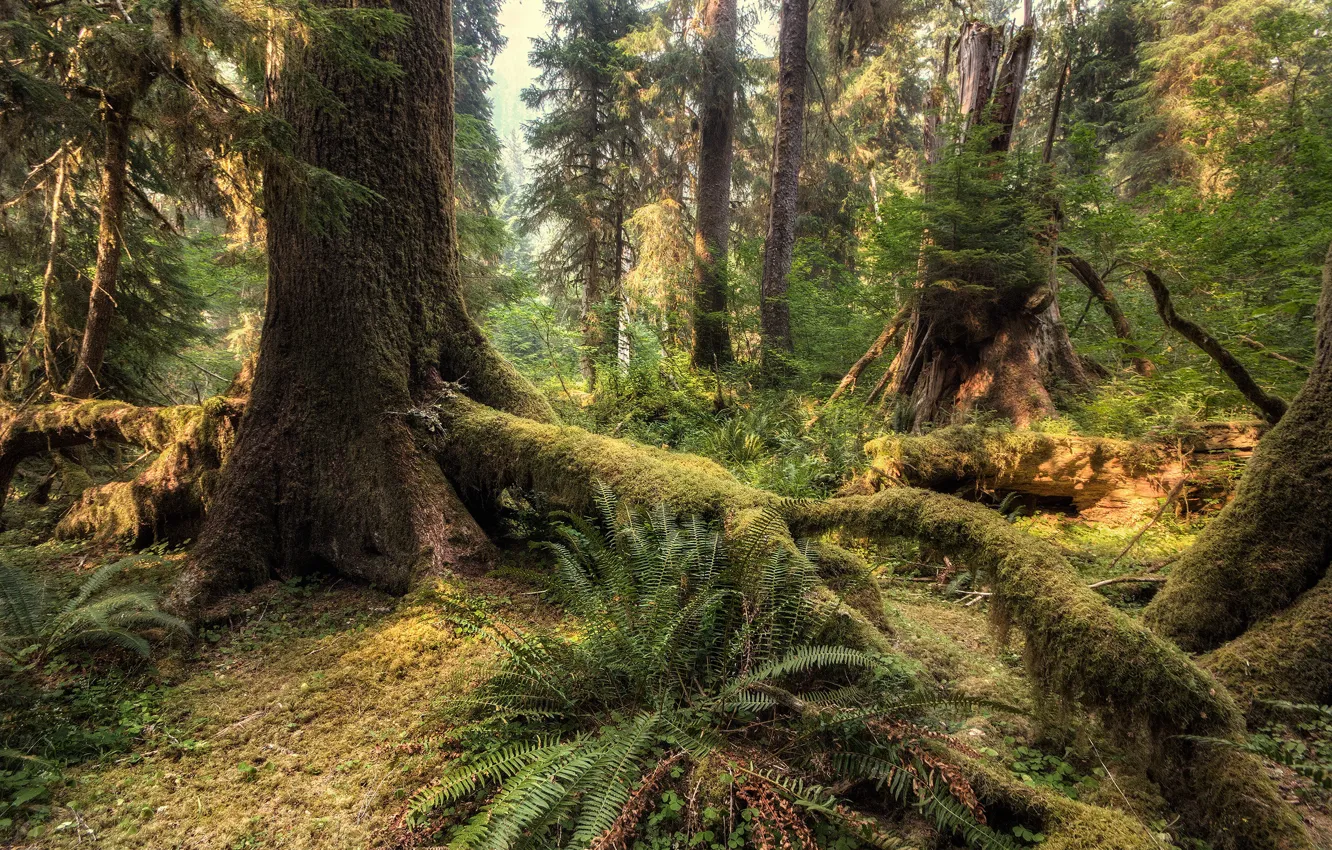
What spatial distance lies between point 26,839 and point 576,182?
16978 mm

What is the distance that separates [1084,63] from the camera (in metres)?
15.0

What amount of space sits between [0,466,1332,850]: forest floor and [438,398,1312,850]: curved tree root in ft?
0.66

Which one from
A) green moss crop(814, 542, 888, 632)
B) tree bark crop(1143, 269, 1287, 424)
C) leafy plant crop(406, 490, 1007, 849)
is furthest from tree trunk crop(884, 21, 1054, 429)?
leafy plant crop(406, 490, 1007, 849)

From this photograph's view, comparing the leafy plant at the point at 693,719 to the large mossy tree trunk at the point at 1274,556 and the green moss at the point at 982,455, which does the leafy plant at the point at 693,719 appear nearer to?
the large mossy tree trunk at the point at 1274,556

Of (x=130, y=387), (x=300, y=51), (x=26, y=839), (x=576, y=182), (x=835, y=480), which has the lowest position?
(x=26, y=839)

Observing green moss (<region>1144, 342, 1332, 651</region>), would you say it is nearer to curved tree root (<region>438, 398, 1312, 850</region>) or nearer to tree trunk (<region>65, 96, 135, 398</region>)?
curved tree root (<region>438, 398, 1312, 850</region>)

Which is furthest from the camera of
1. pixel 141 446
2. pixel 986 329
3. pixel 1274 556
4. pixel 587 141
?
pixel 587 141

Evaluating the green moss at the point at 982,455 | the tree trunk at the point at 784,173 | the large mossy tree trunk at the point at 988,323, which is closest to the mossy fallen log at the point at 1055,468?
the green moss at the point at 982,455

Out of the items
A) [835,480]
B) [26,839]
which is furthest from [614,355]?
[26,839]

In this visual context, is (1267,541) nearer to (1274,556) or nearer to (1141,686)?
(1274,556)

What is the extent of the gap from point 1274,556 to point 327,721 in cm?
492

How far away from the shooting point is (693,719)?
2.32m

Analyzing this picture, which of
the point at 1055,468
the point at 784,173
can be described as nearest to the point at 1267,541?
the point at 1055,468

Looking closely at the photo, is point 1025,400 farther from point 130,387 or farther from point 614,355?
point 130,387
